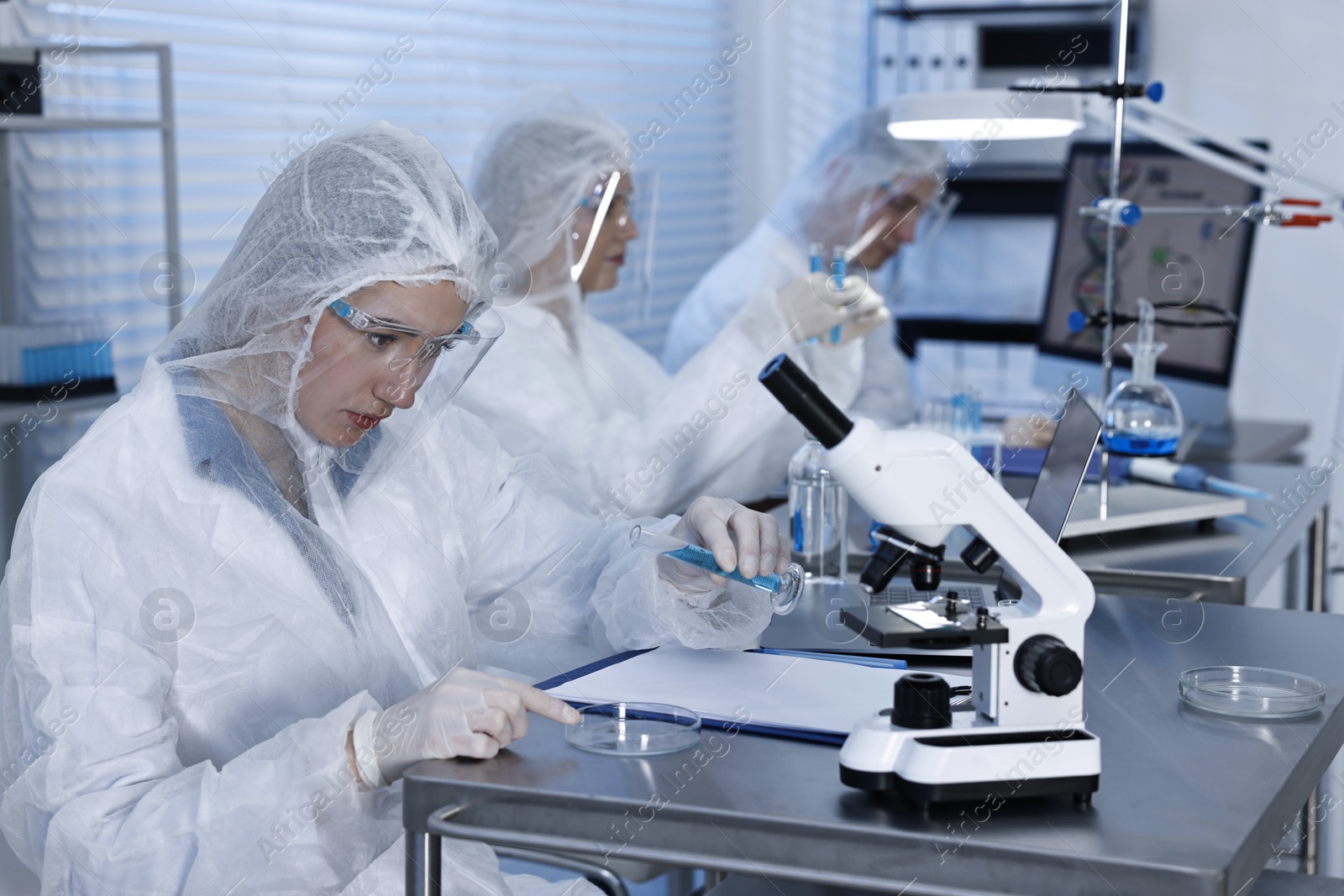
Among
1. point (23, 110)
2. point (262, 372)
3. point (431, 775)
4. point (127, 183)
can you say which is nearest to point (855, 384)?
point (127, 183)

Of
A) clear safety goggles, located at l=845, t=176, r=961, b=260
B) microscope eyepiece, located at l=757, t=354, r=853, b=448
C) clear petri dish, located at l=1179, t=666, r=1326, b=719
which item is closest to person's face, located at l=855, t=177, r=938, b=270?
clear safety goggles, located at l=845, t=176, r=961, b=260

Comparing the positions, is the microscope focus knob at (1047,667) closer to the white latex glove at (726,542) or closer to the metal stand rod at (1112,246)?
the white latex glove at (726,542)

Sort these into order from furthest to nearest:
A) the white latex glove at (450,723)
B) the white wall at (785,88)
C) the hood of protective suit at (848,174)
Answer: the white wall at (785,88), the hood of protective suit at (848,174), the white latex glove at (450,723)

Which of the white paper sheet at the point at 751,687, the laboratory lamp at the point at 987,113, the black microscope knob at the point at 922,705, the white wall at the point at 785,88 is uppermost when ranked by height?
the white wall at the point at 785,88

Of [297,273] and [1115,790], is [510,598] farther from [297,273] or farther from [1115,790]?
[1115,790]

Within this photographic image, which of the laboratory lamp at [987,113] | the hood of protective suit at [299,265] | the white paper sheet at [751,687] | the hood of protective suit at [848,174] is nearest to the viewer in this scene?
the white paper sheet at [751,687]

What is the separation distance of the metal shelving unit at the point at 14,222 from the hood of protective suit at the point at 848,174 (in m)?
1.28

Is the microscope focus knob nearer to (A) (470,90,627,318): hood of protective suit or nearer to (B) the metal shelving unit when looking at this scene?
(A) (470,90,627,318): hood of protective suit

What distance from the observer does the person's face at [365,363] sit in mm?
1209

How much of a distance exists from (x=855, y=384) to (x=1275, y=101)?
6.35ft

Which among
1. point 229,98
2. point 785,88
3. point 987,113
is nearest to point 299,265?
point 987,113

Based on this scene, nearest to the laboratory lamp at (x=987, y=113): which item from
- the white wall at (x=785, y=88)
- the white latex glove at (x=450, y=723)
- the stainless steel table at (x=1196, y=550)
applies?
the stainless steel table at (x=1196, y=550)

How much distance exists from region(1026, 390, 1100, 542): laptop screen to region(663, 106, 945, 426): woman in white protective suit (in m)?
1.58

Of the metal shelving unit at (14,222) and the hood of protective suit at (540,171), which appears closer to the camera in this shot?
the metal shelving unit at (14,222)
